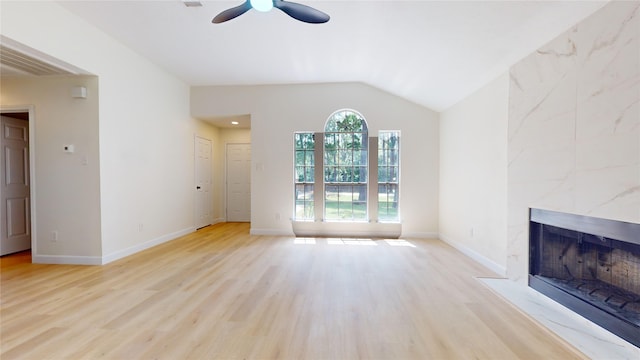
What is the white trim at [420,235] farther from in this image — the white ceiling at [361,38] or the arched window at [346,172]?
the white ceiling at [361,38]

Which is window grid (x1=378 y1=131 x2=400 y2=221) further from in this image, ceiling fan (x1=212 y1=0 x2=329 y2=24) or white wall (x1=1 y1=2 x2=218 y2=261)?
white wall (x1=1 y1=2 x2=218 y2=261)

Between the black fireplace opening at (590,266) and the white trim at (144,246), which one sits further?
the white trim at (144,246)

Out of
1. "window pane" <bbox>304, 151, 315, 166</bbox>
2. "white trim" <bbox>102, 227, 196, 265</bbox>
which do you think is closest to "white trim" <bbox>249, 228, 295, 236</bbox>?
"white trim" <bbox>102, 227, 196, 265</bbox>

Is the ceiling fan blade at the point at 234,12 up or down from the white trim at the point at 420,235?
up

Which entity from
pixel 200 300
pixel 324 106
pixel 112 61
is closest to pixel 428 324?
pixel 200 300

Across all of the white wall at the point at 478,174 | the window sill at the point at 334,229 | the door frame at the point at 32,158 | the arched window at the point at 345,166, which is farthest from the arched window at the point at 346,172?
the door frame at the point at 32,158

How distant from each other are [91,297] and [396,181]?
15.4ft

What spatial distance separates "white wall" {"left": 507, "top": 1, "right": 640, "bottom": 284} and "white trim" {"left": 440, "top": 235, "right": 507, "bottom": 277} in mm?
196

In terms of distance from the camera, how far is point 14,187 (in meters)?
4.10

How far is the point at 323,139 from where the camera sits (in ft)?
17.5

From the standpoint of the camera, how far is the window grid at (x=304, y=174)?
5414mm

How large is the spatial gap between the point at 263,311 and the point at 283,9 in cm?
259

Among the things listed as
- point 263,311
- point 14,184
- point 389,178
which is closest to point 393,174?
point 389,178

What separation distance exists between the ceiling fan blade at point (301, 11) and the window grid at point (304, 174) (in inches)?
119
